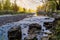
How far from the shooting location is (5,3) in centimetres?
292

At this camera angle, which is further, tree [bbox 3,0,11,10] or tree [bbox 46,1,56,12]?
tree [bbox 46,1,56,12]

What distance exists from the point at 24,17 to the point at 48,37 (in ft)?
1.66

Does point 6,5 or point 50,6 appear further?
point 50,6

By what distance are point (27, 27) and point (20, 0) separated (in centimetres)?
46

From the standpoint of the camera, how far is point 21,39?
9.32ft

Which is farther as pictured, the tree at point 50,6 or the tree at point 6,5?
the tree at point 50,6

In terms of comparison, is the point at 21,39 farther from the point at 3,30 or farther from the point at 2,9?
the point at 2,9

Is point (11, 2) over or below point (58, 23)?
over

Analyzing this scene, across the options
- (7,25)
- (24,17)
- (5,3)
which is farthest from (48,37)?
(5,3)

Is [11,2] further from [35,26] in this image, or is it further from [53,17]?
[53,17]

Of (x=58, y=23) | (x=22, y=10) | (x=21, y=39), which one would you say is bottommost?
(x=21, y=39)

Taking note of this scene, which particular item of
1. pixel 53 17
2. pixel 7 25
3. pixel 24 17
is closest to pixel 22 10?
pixel 24 17

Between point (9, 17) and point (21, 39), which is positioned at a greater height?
point (9, 17)

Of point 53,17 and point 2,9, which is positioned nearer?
point 2,9
